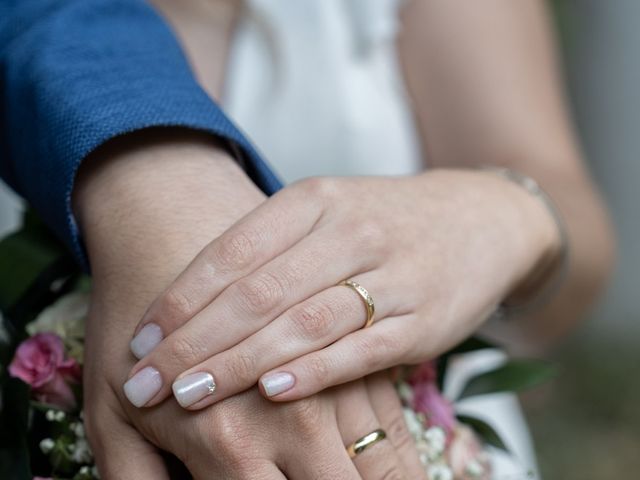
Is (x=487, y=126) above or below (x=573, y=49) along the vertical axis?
above

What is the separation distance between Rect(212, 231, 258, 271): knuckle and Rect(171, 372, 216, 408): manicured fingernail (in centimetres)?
9

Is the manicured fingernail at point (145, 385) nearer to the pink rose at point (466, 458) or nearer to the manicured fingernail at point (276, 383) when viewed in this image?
the manicured fingernail at point (276, 383)

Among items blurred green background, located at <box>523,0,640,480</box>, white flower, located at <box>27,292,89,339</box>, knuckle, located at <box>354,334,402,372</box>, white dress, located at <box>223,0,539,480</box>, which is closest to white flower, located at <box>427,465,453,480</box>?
knuckle, located at <box>354,334,402,372</box>

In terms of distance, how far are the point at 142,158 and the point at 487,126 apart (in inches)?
23.6

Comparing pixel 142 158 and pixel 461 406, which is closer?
pixel 142 158

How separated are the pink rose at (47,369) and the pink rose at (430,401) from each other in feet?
0.99

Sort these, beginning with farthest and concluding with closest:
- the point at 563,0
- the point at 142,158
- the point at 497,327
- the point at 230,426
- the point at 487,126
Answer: the point at 563,0
the point at 497,327
the point at 487,126
the point at 142,158
the point at 230,426

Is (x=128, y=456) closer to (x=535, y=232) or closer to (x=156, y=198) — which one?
(x=156, y=198)

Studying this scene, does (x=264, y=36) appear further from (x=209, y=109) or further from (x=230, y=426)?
(x=230, y=426)

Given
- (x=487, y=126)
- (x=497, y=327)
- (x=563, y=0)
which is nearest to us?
(x=487, y=126)

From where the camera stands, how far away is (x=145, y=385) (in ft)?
1.98

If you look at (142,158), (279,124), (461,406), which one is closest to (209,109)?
(142,158)

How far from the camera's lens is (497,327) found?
1390 millimetres

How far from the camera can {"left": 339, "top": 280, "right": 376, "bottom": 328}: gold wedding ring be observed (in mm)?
651
